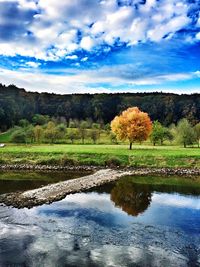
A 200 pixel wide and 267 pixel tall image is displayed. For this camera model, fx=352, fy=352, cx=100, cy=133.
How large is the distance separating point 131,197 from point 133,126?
3281 cm

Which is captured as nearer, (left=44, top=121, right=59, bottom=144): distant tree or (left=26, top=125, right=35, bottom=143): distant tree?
(left=26, top=125, right=35, bottom=143): distant tree

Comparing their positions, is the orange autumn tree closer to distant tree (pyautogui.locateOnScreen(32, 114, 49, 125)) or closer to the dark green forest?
distant tree (pyautogui.locateOnScreen(32, 114, 49, 125))

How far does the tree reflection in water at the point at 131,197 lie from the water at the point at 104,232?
10cm

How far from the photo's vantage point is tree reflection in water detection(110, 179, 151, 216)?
1368 inches

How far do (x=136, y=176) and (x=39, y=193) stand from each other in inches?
744

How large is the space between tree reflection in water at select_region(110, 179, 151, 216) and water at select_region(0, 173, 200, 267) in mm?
100

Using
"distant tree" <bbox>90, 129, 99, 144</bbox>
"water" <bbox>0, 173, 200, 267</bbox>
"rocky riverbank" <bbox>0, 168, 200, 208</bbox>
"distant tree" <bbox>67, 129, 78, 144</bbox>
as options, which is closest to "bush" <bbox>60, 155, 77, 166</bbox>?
"rocky riverbank" <bbox>0, 168, 200, 208</bbox>

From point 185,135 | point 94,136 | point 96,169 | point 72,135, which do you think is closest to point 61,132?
point 72,135

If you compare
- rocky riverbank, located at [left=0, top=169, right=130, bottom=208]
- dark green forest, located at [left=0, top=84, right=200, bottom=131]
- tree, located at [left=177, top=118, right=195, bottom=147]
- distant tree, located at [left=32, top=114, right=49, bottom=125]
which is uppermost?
dark green forest, located at [left=0, top=84, right=200, bottom=131]

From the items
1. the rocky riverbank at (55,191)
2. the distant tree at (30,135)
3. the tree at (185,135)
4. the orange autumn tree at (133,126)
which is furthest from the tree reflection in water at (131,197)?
the distant tree at (30,135)

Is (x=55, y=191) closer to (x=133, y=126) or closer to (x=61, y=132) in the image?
(x=133, y=126)

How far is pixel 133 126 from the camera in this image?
235 ft

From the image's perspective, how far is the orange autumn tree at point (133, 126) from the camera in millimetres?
71562

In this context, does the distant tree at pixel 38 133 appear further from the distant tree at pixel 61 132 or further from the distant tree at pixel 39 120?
the distant tree at pixel 39 120
